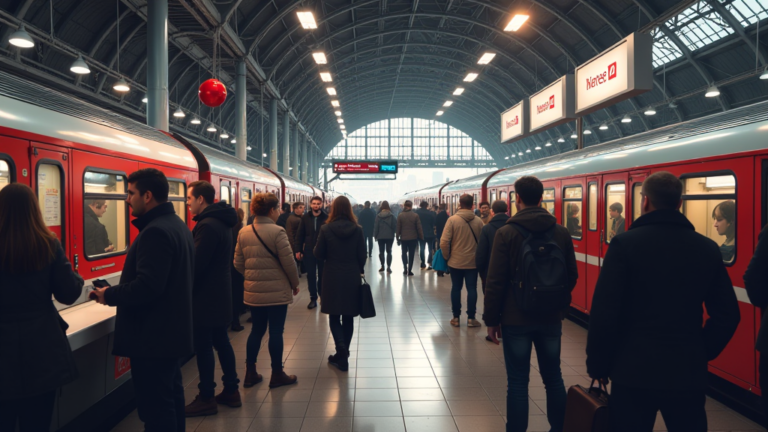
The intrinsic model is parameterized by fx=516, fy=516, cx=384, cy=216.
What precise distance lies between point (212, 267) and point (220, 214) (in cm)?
43

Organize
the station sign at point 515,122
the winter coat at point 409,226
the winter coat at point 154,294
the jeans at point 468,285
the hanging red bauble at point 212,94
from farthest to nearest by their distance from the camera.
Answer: the station sign at point 515,122
the winter coat at point 409,226
the hanging red bauble at point 212,94
the jeans at point 468,285
the winter coat at point 154,294

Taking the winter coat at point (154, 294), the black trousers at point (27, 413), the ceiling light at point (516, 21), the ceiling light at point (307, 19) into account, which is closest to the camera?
the black trousers at point (27, 413)

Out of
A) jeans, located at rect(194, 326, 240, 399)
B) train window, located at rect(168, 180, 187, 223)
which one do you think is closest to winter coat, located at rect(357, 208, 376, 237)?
train window, located at rect(168, 180, 187, 223)

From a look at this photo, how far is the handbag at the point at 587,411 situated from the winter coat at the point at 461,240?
4.32 meters

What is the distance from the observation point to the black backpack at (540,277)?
3.13 m

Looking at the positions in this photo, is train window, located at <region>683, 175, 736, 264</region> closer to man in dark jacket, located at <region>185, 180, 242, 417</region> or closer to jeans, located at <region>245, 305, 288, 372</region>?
jeans, located at <region>245, 305, 288, 372</region>

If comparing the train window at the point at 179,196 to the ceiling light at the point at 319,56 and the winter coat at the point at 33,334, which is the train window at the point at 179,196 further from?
the ceiling light at the point at 319,56

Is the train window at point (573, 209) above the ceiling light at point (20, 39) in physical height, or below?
below

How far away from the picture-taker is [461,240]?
23.5ft

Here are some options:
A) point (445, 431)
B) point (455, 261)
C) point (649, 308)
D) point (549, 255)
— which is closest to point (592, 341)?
point (649, 308)

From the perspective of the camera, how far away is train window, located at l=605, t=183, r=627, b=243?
21.7 ft

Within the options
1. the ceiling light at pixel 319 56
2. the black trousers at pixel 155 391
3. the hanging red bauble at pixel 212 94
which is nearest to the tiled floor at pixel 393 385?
the black trousers at pixel 155 391

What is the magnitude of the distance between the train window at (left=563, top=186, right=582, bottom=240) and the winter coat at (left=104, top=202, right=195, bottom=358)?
6302mm

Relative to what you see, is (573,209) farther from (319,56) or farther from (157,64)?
(319,56)
